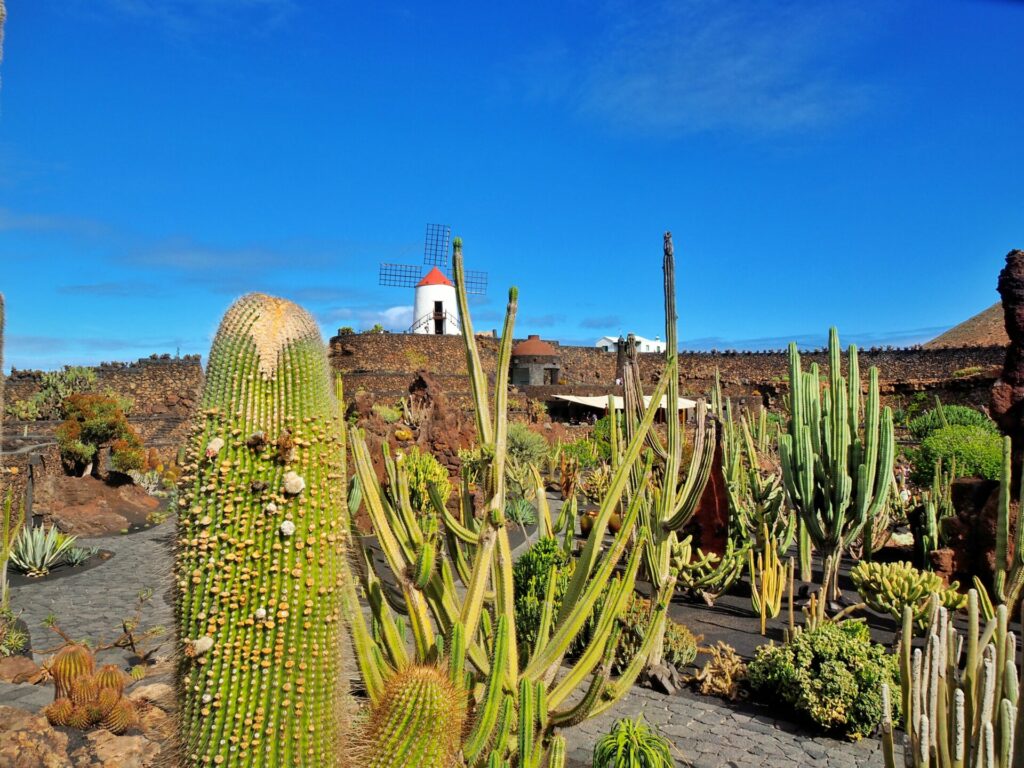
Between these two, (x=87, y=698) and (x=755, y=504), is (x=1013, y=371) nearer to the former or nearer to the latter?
(x=755, y=504)

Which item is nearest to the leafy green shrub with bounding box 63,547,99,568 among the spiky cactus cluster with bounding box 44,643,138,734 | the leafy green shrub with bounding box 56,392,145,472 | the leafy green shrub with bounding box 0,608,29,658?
the leafy green shrub with bounding box 0,608,29,658

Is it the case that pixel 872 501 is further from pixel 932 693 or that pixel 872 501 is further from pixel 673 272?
pixel 932 693

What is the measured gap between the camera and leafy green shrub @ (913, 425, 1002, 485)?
11.4 meters

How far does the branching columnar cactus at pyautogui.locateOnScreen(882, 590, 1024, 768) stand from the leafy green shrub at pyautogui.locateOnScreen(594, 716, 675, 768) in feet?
4.07

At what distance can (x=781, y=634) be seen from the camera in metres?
6.52

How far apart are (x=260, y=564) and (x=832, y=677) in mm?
4227

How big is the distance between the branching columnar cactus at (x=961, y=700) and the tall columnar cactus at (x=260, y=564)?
6.12 ft

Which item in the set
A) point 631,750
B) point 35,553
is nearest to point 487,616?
point 631,750

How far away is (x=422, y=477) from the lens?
11.1 meters

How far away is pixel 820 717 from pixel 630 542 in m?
3.36

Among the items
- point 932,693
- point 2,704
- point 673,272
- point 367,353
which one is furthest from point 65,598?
point 367,353

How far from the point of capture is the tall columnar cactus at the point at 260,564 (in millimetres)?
1633

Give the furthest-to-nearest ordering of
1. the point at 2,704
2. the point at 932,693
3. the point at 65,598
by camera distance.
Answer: the point at 65,598 < the point at 2,704 < the point at 932,693

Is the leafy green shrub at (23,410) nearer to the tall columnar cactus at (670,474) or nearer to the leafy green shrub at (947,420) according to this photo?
the tall columnar cactus at (670,474)
